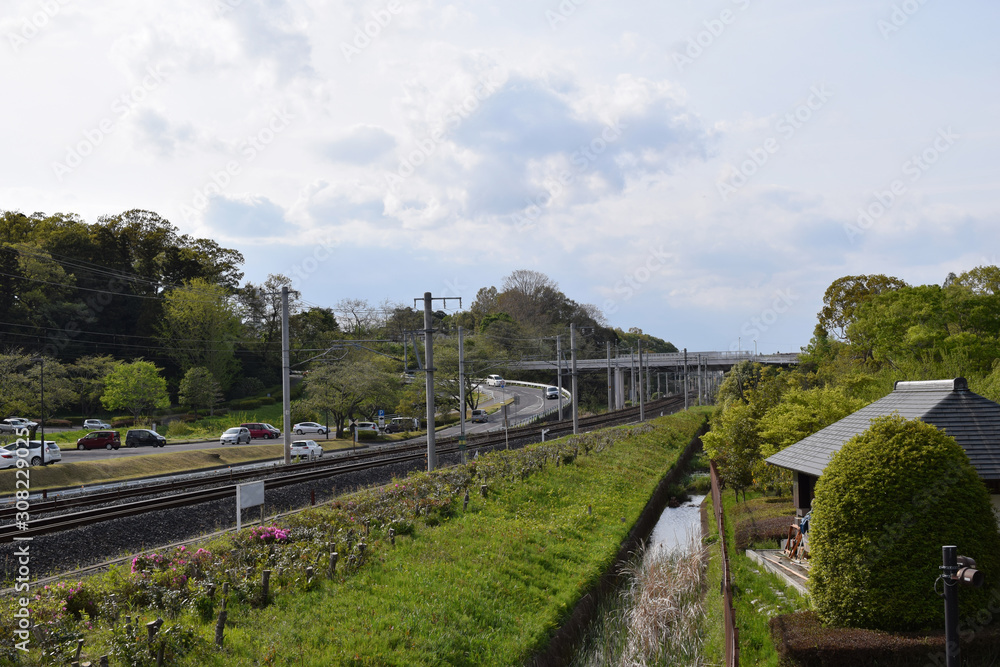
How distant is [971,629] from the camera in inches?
420

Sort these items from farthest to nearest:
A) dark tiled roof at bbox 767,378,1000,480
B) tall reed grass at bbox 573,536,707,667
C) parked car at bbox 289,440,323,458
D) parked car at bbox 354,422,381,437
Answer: parked car at bbox 354,422,381,437
parked car at bbox 289,440,323,458
dark tiled roof at bbox 767,378,1000,480
tall reed grass at bbox 573,536,707,667

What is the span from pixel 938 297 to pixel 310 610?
35572 mm

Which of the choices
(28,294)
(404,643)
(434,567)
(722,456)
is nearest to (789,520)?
(722,456)

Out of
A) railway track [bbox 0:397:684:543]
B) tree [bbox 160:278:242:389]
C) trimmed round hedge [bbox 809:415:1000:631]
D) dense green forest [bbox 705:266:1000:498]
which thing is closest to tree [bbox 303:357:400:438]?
railway track [bbox 0:397:684:543]

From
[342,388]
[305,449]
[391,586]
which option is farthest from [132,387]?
[391,586]

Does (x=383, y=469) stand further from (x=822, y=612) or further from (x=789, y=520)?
(x=822, y=612)

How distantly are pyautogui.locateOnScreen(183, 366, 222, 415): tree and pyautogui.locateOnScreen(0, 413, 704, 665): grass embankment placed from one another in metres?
51.8

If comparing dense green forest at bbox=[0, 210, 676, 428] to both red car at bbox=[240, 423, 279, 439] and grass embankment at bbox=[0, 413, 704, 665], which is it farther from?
grass embankment at bbox=[0, 413, 704, 665]

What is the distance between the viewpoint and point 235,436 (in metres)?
51.2

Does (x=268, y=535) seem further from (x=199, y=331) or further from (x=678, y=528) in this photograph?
(x=199, y=331)

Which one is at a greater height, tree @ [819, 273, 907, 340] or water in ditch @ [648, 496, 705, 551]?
tree @ [819, 273, 907, 340]

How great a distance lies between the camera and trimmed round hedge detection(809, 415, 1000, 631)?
10875 mm

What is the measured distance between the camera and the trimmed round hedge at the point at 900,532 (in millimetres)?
10875

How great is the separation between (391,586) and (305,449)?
1298 inches
